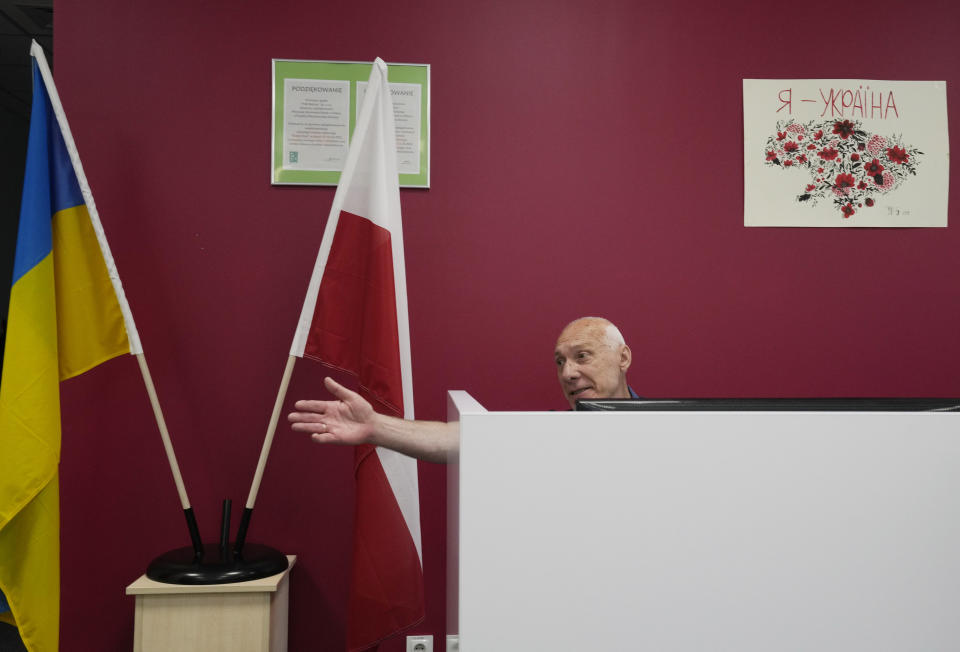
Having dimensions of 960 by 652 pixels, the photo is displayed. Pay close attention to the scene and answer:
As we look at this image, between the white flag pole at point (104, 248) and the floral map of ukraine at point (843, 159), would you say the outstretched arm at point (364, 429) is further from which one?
the floral map of ukraine at point (843, 159)

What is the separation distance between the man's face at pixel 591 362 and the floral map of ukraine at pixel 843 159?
88 cm

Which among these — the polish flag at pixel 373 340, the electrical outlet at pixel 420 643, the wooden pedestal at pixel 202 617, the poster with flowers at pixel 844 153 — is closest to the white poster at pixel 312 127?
the polish flag at pixel 373 340

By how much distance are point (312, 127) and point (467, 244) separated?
594 mm

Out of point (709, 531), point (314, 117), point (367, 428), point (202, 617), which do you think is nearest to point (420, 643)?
point (202, 617)

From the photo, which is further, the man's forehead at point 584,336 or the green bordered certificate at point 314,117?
the green bordered certificate at point 314,117

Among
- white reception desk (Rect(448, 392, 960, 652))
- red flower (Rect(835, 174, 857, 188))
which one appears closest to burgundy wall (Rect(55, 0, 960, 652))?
red flower (Rect(835, 174, 857, 188))

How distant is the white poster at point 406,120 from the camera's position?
2.05 metres

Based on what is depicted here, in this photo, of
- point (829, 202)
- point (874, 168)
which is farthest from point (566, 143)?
point (874, 168)

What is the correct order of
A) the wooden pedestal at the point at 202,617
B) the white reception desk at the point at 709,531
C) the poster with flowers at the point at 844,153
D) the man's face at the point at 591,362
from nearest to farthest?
the white reception desk at the point at 709,531, the wooden pedestal at the point at 202,617, the man's face at the point at 591,362, the poster with flowers at the point at 844,153

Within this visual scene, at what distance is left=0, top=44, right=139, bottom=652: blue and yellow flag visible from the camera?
1621 mm

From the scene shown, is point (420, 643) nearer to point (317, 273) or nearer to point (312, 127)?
point (317, 273)

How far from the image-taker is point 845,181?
216 centimetres

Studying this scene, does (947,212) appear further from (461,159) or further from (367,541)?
(367,541)

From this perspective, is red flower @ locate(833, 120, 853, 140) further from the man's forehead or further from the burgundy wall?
the man's forehead
